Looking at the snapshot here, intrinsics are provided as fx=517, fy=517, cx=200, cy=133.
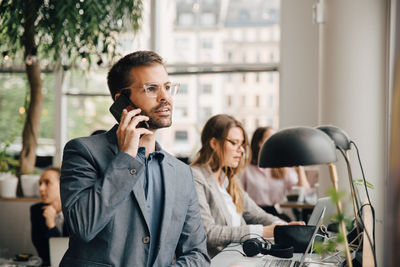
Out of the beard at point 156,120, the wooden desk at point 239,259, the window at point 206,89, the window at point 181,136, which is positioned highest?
the window at point 206,89

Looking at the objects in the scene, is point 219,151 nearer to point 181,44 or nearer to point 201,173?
point 201,173

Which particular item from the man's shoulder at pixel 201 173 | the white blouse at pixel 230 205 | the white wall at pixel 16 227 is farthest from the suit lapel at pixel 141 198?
the white wall at pixel 16 227

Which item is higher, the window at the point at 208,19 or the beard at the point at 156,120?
the window at the point at 208,19

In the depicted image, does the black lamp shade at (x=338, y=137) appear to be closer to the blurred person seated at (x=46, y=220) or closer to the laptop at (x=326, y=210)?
the laptop at (x=326, y=210)

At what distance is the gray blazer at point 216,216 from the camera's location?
285cm

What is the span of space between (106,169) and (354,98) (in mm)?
2479

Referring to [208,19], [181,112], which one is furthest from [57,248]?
[208,19]

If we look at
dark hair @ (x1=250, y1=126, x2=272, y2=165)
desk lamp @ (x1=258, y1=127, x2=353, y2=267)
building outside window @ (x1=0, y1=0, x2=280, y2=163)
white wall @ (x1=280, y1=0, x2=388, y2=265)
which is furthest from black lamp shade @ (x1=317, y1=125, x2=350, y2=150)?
building outside window @ (x1=0, y1=0, x2=280, y2=163)

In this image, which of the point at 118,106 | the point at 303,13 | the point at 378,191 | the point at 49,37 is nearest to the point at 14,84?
the point at 49,37

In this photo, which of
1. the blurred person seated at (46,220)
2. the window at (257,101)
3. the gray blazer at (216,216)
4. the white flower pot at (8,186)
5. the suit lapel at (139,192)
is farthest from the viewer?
the window at (257,101)

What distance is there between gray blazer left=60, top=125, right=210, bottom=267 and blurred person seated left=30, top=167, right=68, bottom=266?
2.32 meters

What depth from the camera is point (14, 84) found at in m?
8.06

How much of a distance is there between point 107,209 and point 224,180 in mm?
1726

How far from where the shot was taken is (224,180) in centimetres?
331
